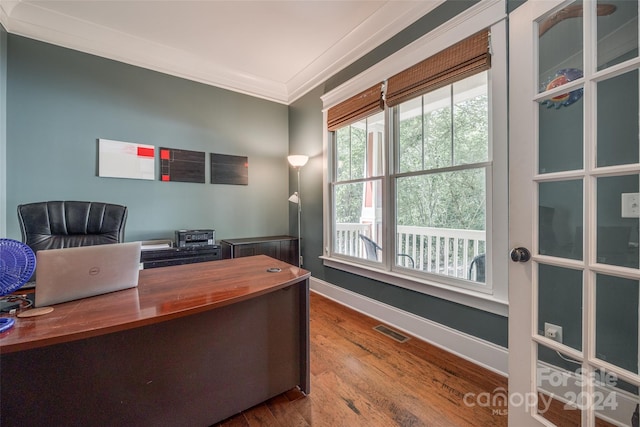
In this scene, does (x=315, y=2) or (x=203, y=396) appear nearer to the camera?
(x=203, y=396)

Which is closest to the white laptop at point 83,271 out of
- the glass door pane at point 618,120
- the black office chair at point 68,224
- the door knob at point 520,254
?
the black office chair at point 68,224

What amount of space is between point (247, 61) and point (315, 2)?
4.28 ft

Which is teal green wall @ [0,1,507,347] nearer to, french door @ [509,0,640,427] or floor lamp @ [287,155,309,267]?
floor lamp @ [287,155,309,267]

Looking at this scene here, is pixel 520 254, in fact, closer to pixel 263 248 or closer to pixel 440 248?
pixel 440 248

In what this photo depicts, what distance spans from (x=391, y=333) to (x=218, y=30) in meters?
3.52

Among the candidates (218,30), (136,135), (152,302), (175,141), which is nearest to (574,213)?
(152,302)

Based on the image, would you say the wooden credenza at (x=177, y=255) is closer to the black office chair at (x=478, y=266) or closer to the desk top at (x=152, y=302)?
the desk top at (x=152, y=302)

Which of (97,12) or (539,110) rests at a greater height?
(97,12)

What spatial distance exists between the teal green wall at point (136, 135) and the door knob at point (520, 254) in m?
3.16

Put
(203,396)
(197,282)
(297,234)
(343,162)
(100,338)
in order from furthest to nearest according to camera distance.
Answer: (297,234) < (343,162) < (197,282) < (203,396) < (100,338)

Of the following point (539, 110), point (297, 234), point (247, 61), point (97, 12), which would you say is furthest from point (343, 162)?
point (97, 12)

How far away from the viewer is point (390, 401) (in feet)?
4.83

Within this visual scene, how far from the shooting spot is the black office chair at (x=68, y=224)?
6.12 feet

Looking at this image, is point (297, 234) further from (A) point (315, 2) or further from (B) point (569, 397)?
(B) point (569, 397)
